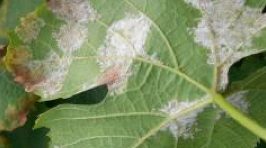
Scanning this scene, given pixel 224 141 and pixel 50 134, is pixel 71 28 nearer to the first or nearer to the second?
pixel 50 134

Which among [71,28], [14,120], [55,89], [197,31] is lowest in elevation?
[14,120]

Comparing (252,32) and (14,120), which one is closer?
(252,32)

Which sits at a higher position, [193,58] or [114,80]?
[193,58]

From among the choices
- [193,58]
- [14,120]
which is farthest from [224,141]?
[14,120]

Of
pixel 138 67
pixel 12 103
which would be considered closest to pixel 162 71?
pixel 138 67

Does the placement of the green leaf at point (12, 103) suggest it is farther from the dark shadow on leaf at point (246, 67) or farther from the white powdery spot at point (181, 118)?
the dark shadow on leaf at point (246, 67)

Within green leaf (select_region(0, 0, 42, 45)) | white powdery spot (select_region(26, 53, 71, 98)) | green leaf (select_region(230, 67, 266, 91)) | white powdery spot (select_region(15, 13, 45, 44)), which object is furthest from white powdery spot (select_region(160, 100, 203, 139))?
green leaf (select_region(0, 0, 42, 45))
